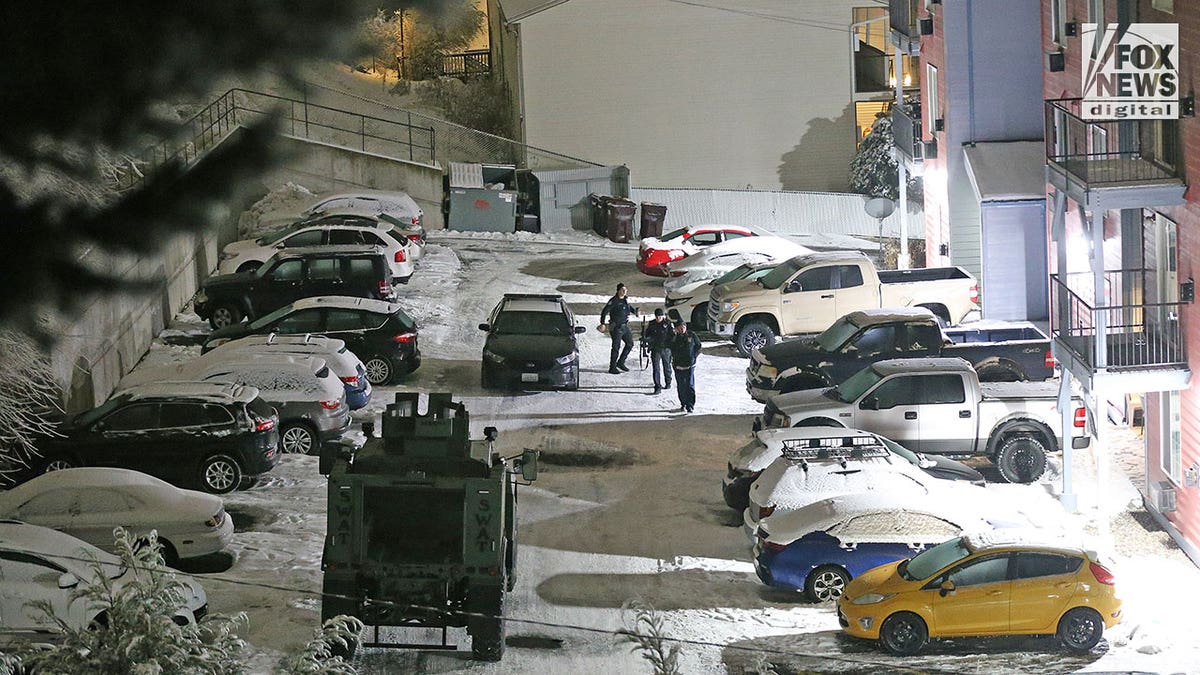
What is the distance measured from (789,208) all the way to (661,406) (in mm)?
19799

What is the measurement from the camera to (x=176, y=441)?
2267 cm

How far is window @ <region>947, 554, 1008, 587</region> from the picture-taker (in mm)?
17531

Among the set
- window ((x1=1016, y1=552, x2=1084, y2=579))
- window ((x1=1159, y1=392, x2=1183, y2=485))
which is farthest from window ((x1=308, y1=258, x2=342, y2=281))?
window ((x1=1016, y1=552, x2=1084, y2=579))

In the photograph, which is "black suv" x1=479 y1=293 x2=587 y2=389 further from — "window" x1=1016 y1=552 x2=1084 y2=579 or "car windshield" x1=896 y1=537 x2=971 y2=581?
"window" x1=1016 y1=552 x2=1084 y2=579

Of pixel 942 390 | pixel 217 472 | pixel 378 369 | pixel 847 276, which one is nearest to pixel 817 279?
pixel 847 276

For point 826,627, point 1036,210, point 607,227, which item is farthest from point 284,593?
point 607,227

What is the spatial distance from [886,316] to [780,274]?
173 inches

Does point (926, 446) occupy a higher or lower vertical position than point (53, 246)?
lower

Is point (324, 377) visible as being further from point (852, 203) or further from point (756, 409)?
point (852, 203)

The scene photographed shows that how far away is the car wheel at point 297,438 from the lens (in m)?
24.5

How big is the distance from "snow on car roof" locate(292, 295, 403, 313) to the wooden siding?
1957 cm

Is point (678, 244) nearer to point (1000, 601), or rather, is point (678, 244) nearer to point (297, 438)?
point (297, 438)

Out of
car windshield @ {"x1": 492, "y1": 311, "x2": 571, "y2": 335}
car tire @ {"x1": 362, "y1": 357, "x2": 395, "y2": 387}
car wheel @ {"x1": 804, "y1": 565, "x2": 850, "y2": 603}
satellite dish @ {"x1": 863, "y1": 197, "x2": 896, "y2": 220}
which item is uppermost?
satellite dish @ {"x1": 863, "y1": 197, "x2": 896, "y2": 220}

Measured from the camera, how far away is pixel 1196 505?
20.9m
